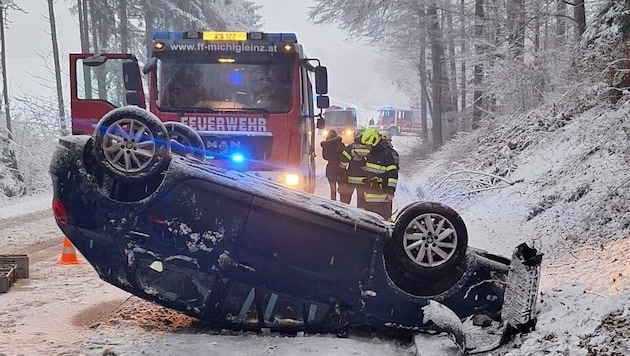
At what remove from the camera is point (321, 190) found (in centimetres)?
1767

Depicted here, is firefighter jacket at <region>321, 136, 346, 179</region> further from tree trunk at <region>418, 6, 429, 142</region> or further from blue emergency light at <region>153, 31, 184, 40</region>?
tree trunk at <region>418, 6, 429, 142</region>

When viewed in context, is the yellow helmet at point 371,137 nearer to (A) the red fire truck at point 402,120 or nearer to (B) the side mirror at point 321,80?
(B) the side mirror at point 321,80

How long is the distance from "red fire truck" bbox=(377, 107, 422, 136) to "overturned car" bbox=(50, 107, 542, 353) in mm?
50290

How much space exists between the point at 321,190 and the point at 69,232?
505 inches

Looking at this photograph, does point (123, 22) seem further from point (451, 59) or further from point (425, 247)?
point (425, 247)

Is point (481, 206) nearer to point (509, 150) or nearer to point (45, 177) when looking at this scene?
point (509, 150)

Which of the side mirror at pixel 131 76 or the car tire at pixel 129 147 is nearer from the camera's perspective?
the car tire at pixel 129 147

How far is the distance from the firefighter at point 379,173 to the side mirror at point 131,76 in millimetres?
3607

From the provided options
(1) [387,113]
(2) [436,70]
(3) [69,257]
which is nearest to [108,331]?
(3) [69,257]

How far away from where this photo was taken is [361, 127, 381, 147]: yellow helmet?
8484mm

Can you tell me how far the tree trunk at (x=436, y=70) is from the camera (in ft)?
77.5

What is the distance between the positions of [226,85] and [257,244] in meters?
4.79

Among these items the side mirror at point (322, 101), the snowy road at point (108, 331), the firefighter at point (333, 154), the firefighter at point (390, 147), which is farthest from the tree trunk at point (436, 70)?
the snowy road at point (108, 331)

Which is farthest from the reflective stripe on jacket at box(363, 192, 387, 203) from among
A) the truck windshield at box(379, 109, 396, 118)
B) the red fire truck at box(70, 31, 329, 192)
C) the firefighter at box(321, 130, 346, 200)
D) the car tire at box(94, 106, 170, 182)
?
the truck windshield at box(379, 109, 396, 118)
